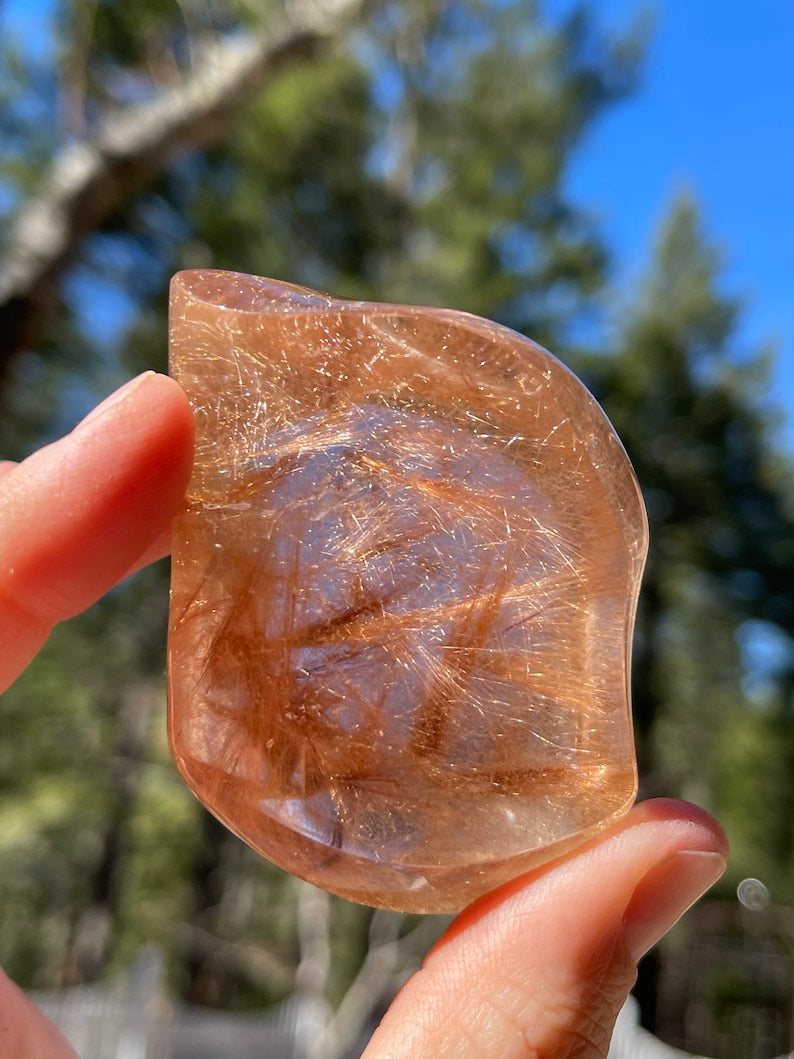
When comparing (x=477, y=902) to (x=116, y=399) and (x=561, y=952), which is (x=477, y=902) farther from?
(x=116, y=399)

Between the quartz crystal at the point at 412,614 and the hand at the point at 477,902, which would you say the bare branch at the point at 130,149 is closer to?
the hand at the point at 477,902

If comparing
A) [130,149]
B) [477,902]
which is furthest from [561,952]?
[130,149]

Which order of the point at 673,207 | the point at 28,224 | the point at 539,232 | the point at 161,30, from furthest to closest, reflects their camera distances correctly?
the point at 673,207, the point at 539,232, the point at 161,30, the point at 28,224

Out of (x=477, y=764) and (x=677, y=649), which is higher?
(x=477, y=764)

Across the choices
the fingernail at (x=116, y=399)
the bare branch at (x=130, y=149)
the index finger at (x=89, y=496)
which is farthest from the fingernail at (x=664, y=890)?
the bare branch at (x=130, y=149)

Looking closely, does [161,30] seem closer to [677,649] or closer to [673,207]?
[677,649]

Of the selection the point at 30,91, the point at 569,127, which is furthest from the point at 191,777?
the point at 569,127

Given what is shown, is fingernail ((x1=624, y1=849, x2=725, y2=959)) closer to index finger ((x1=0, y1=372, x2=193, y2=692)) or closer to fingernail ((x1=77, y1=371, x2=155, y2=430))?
index finger ((x1=0, y1=372, x2=193, y2=692))

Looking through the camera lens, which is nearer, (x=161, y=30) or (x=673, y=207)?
(x=161, y=30)
